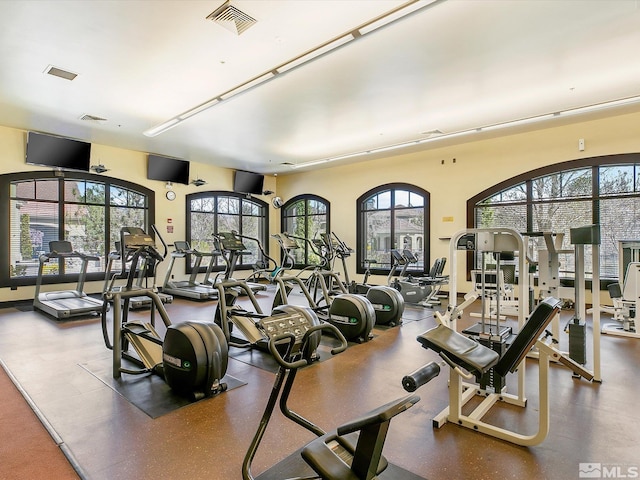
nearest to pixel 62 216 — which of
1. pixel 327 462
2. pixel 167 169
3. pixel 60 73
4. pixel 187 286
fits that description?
pixel 167 169

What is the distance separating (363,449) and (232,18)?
3747 mm

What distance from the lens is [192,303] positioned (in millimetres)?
7695

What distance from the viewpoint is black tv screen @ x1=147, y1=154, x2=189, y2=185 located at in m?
9.10

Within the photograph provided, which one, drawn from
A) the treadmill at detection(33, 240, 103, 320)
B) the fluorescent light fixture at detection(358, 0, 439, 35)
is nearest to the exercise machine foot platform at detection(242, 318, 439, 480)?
the fluorescent light fixture at detection(358, 0, 439, 35)

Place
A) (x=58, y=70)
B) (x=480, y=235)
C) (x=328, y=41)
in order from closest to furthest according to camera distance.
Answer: (x=480, y=235)
(x=328, y=41)
(x=58, y=70)

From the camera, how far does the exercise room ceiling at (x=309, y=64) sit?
3428mm

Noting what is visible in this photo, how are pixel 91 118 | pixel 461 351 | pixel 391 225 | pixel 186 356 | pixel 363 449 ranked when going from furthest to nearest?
pixel 391 225 → pixel 91 118 → pixel 186 356 → pixel 461 351 → pixel 363 449

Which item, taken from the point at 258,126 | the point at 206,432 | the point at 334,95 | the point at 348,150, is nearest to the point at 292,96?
the point at 334,95

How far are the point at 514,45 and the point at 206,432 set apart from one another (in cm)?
486

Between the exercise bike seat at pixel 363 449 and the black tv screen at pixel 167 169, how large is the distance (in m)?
8.94

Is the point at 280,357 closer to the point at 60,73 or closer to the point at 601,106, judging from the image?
the point at 60,73

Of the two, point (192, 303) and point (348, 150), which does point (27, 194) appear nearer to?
point (192, 303)

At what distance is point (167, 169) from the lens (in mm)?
9344

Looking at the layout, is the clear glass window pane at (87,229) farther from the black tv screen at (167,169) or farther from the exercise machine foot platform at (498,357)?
the exercise machine foot platform at (498,357)
